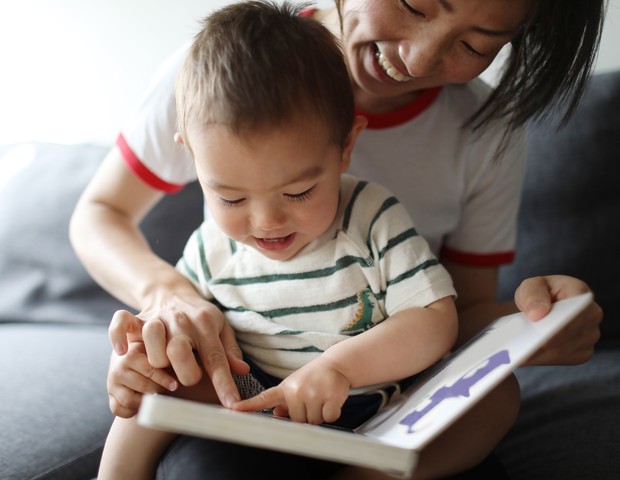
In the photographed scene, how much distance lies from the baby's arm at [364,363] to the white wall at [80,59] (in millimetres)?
1208

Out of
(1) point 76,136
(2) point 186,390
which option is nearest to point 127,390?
(2) point 186,390

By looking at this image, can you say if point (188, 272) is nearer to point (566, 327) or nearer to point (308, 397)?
point (308, 397)

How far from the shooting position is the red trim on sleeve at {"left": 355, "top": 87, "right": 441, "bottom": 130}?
120 cm

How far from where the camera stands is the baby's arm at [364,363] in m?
0.83

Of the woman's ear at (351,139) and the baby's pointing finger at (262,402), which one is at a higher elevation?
the woman's ear at (351,139)

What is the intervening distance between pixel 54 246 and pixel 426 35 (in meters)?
0.99

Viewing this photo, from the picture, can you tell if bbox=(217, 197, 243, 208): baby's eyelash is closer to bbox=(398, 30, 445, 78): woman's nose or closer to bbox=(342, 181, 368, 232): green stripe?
bbox=(342, 181, 368, 232): green stripe

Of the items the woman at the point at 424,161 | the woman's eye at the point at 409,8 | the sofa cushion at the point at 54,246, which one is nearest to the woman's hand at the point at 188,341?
the woman at the point at 424,161

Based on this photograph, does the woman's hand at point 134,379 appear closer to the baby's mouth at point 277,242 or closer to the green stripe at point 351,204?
the baby's mouth at point 277,242

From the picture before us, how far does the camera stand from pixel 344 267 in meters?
0.98

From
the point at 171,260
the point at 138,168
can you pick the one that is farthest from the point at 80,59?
the point at 138,168

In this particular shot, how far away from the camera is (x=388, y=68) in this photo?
1.04 meters

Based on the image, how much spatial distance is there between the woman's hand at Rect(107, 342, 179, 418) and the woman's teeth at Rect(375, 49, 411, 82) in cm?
51

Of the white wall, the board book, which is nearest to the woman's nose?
the board book
